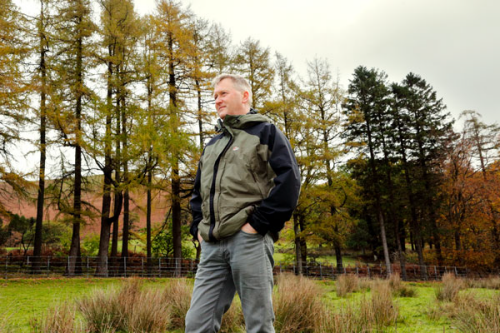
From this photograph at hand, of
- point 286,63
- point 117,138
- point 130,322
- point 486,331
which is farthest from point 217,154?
point 286,63

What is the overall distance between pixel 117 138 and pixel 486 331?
38.2ft

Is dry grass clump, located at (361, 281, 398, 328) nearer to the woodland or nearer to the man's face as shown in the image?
the man's face

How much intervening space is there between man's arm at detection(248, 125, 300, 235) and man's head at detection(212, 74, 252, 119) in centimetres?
50

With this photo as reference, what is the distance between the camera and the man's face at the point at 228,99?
6.70 ft

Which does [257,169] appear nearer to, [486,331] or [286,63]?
[486,331]

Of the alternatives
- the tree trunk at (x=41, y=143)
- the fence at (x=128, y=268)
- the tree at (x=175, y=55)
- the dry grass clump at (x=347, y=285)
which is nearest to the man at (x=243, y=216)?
the dry grass clump at (x=347, y=285)

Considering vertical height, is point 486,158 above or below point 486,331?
above

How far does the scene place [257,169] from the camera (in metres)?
1.82

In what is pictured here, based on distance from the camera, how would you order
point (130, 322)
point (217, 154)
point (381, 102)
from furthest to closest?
point (381, 102) → point (130, 322) → point (217, 154)

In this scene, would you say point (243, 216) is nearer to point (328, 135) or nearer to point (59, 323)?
point (59, 323)

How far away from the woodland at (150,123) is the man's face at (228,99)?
857 centimetres

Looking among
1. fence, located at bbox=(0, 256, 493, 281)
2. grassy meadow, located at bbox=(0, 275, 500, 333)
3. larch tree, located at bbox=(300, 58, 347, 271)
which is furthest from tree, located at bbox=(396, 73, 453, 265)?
grassy meadow, located at bbox=(0, 275, 500, 333)

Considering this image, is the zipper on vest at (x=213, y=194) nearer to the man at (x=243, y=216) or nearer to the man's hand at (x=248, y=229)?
the man at (x=243, y=216)

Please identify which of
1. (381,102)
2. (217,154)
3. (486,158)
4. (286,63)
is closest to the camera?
(217,154)
